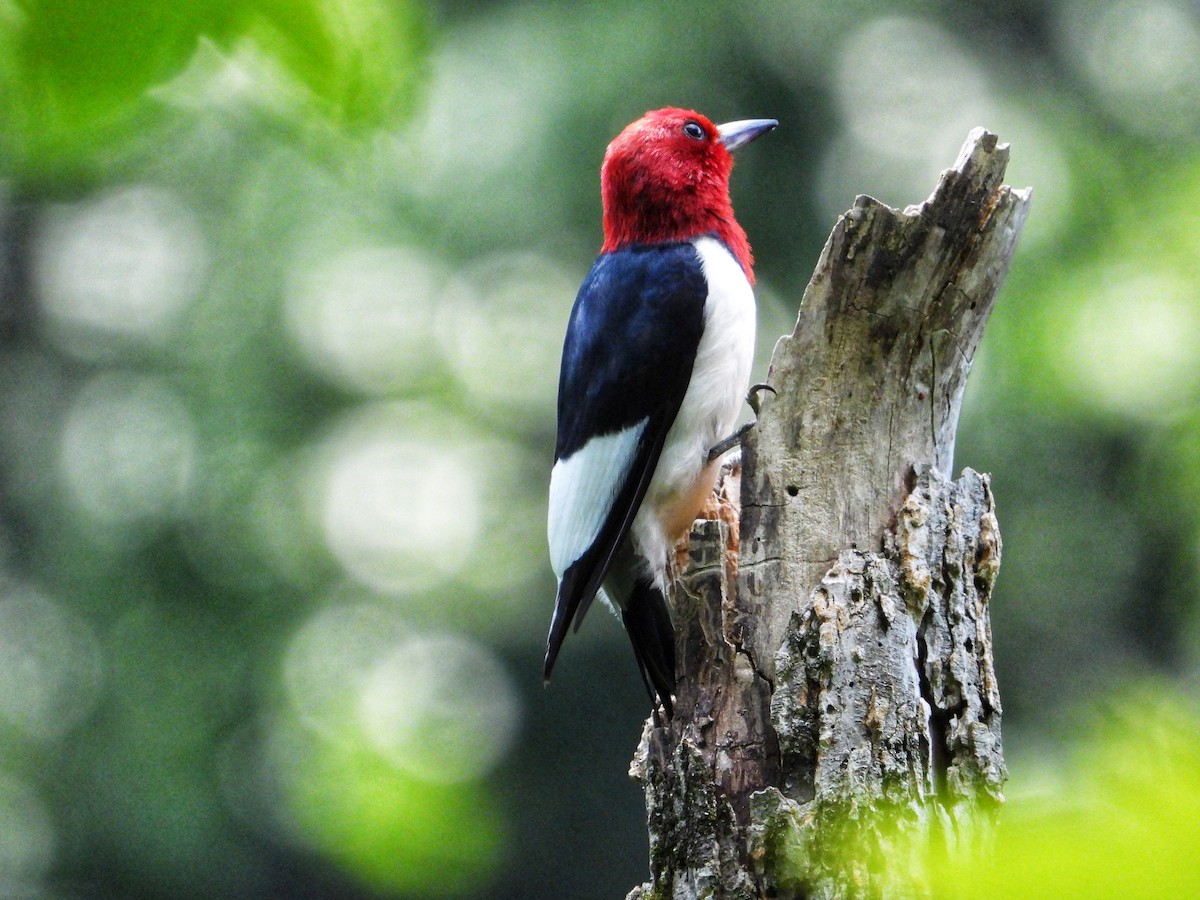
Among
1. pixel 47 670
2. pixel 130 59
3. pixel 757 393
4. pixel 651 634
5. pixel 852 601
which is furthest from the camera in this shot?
pixel 47 670

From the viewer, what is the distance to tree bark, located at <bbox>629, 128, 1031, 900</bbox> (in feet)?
6.68

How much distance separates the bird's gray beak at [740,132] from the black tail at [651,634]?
142 cm

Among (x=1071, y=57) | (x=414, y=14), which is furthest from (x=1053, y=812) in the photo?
(x=1071, y=57)

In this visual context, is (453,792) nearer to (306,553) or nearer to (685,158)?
(306,553)

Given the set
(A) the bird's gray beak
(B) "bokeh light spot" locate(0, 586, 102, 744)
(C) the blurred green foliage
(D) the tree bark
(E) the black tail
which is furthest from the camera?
(B) "bokeh light spot" locate(0, 586, 102, 744)

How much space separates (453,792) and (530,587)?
1.14 m

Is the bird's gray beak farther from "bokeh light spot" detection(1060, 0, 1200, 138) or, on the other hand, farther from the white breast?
"bokeh light spot" detection(1060, 0, 1200, 138)

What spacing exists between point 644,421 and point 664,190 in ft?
2.44

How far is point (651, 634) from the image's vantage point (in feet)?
9.59

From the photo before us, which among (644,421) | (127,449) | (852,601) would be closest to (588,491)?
(644,421)

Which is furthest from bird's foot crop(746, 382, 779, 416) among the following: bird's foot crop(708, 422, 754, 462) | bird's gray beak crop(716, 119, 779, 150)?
bird's gray beak crop(716, 119, 779, 150)

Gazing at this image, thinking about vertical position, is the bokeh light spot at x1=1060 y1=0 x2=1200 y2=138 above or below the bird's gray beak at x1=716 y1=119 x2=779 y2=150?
above

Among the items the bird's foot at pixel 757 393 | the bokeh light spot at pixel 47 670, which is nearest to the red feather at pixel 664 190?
the bird's foot at pixel 757 393

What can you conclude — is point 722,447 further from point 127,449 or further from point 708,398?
point 127,449
